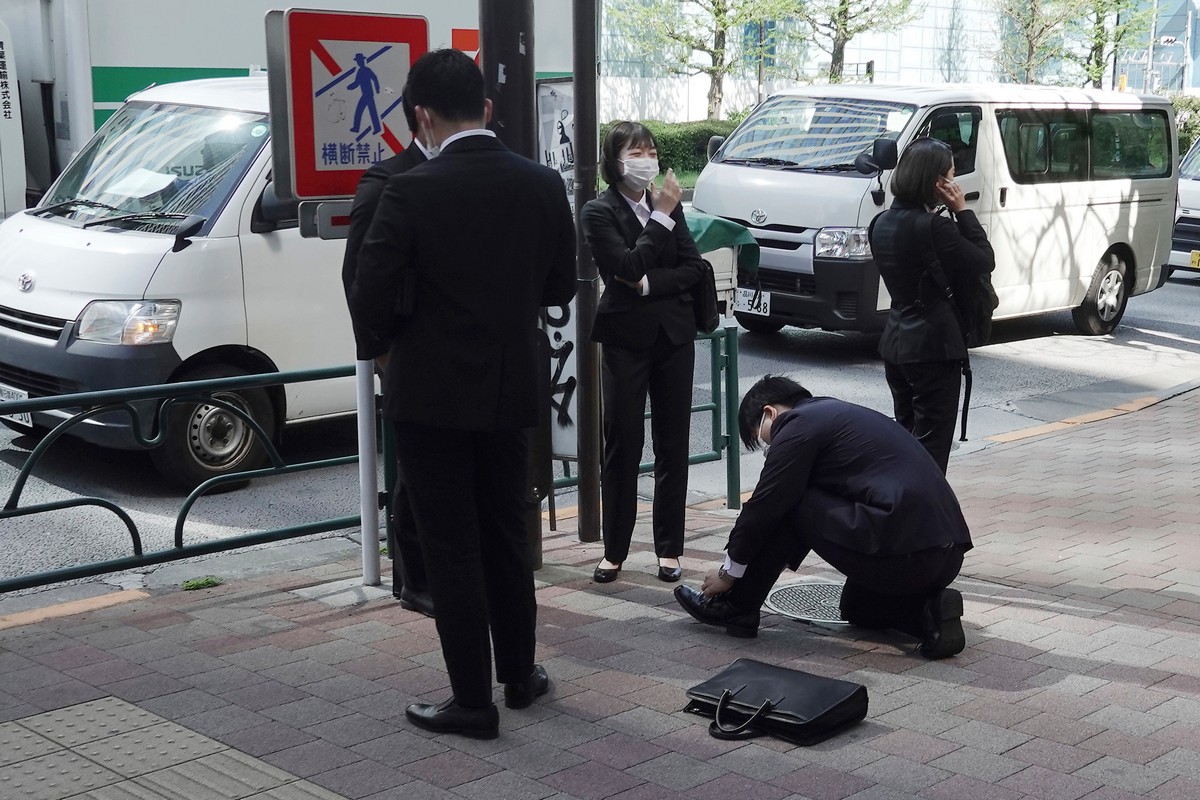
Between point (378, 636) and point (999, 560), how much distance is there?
2.81m

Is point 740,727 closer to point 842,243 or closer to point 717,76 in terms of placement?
point 842,243

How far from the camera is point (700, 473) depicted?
26.8 feet

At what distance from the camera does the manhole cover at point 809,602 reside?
208 inches

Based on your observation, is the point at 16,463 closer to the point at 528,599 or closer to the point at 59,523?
the point at 59,523

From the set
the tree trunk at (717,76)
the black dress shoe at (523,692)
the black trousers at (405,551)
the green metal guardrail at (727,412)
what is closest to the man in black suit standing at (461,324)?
the black dress shoe at (523,692)

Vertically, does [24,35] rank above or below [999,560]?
above

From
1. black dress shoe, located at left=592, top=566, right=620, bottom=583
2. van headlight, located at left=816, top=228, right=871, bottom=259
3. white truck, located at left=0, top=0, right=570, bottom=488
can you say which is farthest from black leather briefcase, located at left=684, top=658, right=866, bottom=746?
van headlight, located at left=816, top=228, right=871, bottom=259

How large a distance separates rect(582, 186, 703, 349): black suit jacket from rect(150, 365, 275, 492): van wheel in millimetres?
2377

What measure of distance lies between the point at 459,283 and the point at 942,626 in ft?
6.88

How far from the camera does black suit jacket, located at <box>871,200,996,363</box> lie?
5879mm

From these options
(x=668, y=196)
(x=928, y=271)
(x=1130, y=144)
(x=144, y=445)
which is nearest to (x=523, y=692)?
(x=668, y=196)

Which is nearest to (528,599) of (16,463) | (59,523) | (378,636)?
(378,636)

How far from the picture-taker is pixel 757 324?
1238 cm

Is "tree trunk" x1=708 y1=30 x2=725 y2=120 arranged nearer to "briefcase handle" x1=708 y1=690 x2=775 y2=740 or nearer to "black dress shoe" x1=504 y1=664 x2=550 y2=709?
"black dress shoe" x1=504 y1=664 x2=550 y2=709
